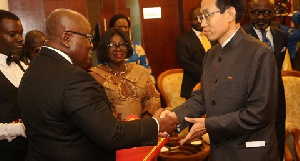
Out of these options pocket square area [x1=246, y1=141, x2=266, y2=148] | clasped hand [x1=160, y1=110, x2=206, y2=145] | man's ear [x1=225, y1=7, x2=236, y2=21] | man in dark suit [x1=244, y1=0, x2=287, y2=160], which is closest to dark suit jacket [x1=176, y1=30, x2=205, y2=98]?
man in dark suit [x1=244, y1=0, x2=287, y2=160]

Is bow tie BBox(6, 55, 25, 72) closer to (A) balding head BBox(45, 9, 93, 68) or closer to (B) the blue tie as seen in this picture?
(A) balding head BBox(45, 9, 93, 68)

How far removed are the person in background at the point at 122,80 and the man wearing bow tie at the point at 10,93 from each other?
0.77 m

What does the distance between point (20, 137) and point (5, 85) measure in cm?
38

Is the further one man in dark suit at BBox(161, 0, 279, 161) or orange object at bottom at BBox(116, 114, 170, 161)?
orange object at bottom at BBox(116, 114, 170, 161)

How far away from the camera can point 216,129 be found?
2119mm

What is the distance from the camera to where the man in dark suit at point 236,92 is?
2.03 metres

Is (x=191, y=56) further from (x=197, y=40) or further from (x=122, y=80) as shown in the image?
(x=122, y=80)

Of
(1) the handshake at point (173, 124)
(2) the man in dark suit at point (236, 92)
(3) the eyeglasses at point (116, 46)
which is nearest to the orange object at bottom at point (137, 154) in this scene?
(1) the handshake at point (173, 124)

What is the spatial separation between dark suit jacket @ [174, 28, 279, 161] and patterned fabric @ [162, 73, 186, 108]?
8.03 feet

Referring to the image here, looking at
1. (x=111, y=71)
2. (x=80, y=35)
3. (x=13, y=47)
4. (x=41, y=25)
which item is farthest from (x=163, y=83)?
(x=80, y=35)

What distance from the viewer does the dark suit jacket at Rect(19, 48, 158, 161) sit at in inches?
66.6

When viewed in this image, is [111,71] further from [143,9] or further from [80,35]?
[143,9]

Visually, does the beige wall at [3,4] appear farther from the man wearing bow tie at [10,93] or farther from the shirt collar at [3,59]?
the shirt collar at [3,59]

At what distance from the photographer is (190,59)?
4742mm
